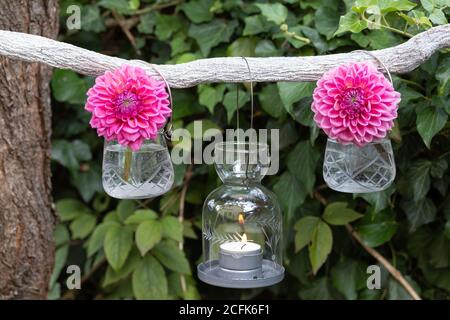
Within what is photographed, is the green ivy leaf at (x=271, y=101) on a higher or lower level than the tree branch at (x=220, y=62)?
lower

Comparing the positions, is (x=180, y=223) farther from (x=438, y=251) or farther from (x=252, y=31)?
(x=438, y=251)

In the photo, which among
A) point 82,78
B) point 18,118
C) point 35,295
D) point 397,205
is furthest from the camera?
point 82,78

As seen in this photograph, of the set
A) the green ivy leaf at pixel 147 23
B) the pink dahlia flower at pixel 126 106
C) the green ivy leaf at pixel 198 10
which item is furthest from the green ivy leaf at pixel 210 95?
the pink dahlia flower at pixel 126 106

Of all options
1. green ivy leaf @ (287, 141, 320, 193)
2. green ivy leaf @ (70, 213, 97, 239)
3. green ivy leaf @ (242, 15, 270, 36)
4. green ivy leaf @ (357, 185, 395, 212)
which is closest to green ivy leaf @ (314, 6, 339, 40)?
green ivy leaf @ (242, 15, 270, 36)

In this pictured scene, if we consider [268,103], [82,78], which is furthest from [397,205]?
[82,78]

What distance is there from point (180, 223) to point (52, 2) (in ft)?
2.12

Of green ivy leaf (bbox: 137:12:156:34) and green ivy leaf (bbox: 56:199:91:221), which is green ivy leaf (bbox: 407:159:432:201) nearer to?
green ivy leaf (bbox: 137:12:156:34)

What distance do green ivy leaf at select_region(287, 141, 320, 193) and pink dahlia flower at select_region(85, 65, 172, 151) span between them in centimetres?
65

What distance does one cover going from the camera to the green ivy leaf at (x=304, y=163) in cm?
161

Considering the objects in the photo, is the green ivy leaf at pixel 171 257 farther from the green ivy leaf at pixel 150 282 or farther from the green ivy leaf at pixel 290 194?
the green ivy leaf at pixel 290 194

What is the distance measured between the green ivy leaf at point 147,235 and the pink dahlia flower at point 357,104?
2.60 ft

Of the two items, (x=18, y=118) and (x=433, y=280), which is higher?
(x=18, y=118)

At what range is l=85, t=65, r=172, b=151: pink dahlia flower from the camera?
103cm

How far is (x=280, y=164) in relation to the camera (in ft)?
5.74
